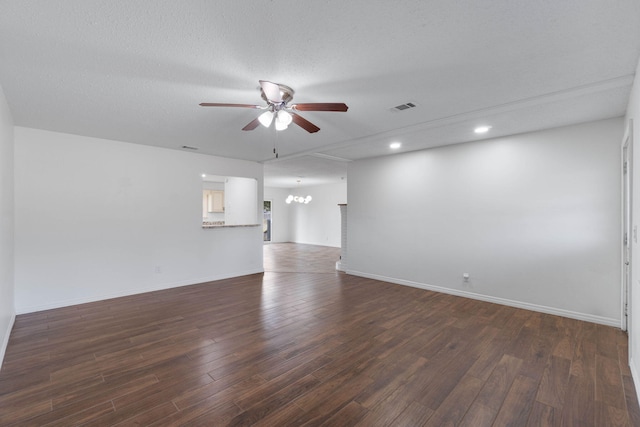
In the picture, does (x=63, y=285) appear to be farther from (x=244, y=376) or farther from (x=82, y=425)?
(x=244, y=376)

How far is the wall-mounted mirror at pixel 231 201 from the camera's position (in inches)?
254

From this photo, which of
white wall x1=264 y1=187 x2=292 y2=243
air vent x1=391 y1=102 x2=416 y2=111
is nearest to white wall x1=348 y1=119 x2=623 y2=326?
air vent x1=391 y1=102 x2=416 y2=111

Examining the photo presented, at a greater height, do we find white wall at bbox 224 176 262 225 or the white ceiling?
the white ceiling

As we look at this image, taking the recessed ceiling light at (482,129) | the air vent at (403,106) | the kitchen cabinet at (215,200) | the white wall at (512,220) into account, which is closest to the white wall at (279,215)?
the kitchen cabinet at (215,200)

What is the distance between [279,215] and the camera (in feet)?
40.3

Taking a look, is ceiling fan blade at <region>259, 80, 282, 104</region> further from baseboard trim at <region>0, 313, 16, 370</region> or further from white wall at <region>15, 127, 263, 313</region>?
white wall at <region>15, 127, 263, 313</region>

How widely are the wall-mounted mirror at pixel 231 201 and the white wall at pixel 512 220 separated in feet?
8.95

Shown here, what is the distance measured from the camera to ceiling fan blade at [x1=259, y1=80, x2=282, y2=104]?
209 centimetres

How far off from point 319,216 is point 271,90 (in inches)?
364

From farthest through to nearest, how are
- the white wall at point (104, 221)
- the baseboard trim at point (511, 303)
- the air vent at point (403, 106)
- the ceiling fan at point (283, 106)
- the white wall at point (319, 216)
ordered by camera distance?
the white wall at point (319, 216) → the white wall at point (104, 221) → the baseboard trim at point (511, 303) → the air vent at point (403, 106) → the ceiling fan at point (283, 106)

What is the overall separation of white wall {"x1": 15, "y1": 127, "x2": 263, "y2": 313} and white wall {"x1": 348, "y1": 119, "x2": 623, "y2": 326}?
11.5ft

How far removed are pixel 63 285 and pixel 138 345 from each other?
7.32 ft

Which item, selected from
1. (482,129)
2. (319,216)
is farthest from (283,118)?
(319,216)

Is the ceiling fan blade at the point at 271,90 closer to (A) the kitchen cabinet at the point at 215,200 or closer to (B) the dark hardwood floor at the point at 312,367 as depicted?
(B) the dark hardwood floor at the point at 312,367
